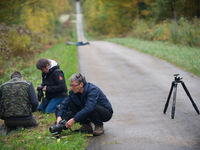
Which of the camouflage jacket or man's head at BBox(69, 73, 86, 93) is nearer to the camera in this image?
man's head at BBox(69, 73, 86, 93)

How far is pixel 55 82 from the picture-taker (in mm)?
6965

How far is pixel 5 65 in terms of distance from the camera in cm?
1770

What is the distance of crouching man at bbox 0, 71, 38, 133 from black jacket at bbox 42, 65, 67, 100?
1.02 metres

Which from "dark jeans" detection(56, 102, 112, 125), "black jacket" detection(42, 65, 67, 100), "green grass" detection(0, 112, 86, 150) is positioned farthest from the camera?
"black jacket" detection(42, 65, 67, 100)

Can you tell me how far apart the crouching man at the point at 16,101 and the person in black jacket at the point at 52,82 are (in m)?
0.88

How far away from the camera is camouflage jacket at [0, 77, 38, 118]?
577 centimetres

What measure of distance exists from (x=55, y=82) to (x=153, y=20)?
2533cm

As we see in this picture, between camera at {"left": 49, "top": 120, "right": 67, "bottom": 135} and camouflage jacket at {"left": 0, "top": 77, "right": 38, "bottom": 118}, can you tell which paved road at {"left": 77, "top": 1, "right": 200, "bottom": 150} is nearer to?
camera at {"left": 49, "top": 120, "right": 67, "bottom": 135}

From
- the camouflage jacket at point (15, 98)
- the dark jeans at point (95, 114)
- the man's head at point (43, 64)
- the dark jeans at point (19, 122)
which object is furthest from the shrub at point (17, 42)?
the dark jeans at point (95, 114)

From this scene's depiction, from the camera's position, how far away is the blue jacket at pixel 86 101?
204 inches

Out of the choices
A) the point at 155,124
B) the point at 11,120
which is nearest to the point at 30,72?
the point at 11,120

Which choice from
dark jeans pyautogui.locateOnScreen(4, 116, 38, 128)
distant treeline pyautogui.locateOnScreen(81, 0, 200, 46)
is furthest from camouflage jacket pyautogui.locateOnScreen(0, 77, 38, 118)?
distant treeline pyautogui.locateOnScreen(81, 0, 200, 46)

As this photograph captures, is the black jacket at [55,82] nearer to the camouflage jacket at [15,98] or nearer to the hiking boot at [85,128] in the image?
the camouflage jacket at [15,98]

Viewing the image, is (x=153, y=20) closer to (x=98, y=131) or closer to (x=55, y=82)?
(x=55, y=82)
